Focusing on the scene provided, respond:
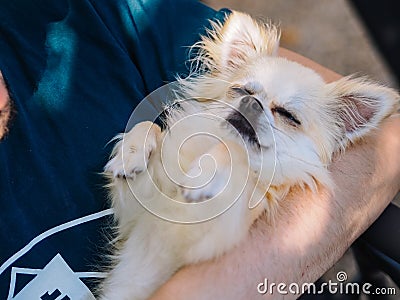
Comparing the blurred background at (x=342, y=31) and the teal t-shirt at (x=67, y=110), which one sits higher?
the teal t-shirt at (x=67, y=110)

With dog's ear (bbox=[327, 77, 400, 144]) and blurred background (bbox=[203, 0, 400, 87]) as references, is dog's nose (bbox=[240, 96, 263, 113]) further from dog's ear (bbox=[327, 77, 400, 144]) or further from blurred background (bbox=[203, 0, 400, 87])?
blurred background (bbox=[203, 0, 400, 87])

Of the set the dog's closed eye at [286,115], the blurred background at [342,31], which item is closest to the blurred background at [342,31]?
the blurred background at [342,31]

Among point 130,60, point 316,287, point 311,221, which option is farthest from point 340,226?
point 130,60

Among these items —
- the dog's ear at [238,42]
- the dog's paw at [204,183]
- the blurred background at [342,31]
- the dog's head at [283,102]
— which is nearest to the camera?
the dog's paw at [204,183]

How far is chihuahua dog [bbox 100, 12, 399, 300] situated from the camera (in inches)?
43.8

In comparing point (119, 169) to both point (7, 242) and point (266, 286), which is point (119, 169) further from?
point (266, 286)

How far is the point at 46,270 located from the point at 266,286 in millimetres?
402

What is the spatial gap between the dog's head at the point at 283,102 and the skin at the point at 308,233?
0.05m

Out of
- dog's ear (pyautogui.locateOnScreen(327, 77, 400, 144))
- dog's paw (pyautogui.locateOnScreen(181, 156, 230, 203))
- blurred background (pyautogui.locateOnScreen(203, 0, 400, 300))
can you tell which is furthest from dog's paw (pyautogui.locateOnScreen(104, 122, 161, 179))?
blurred background (pyautogui.locateOnScreen(203, 0, 400, 300))

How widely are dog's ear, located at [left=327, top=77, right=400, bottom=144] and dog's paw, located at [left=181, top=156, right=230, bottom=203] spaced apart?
0.32m

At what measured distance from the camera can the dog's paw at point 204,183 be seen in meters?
1.07

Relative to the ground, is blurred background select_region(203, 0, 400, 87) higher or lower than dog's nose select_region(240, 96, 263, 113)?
lower

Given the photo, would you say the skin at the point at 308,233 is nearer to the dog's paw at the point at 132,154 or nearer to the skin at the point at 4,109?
the dog's paw at the point at 132,154

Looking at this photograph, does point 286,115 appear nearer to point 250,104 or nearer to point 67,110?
point 250,104
